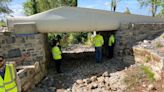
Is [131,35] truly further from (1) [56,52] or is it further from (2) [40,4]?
(2) [40,4]

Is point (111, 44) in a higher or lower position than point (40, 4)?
lower

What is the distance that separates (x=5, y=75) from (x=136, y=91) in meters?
4.36

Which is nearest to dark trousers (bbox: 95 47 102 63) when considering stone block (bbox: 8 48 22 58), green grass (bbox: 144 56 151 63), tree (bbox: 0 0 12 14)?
green grass (bbox: 144 56 151 63)

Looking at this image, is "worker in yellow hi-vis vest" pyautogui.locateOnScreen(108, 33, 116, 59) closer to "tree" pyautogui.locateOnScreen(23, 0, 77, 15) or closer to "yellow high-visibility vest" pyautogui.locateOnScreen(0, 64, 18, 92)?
"yellow high-visibility vest" pyautogui.locateOnScreen(0, 64, 18, 92)

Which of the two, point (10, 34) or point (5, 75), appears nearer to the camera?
point (5, 75)

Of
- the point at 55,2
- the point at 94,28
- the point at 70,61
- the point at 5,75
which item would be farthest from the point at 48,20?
the point at 55,2

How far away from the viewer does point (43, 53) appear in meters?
11.7

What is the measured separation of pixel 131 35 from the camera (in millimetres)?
12883

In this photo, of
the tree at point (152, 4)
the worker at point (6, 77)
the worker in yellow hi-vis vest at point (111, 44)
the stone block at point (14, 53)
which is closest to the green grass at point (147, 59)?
the worker in yellow hi-vis vest at point (111, 44)

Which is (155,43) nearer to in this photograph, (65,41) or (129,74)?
(129,74)

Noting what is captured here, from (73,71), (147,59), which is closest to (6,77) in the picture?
(147,59)

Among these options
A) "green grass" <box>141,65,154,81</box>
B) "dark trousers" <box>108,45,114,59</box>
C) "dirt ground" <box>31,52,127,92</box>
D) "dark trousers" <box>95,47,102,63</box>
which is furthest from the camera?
"dark trousers" <box>108,45,114,59</box>

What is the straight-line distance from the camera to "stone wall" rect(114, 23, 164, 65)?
12.8 m

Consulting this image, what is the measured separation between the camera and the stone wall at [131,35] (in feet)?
41.9
